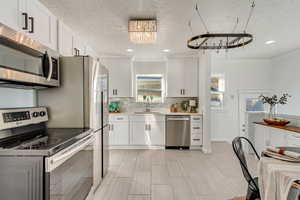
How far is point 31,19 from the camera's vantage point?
1.92 meters

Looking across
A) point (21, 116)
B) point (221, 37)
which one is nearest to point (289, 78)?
point (221, 37)

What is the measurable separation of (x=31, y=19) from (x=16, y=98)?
0.88 meters

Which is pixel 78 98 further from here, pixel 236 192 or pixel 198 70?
pixel 198 70

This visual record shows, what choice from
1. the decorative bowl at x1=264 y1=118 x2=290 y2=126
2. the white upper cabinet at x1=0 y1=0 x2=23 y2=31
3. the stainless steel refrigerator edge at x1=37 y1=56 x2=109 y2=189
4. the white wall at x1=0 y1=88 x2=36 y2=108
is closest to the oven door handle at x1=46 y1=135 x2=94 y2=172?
the stainless steel refrigerator edge at x1=37 y1=56 x2=109 y2=189

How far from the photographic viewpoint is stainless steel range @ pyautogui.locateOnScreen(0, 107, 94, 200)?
126 cm

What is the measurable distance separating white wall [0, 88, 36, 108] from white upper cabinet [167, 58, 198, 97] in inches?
135

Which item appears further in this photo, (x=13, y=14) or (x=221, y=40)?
(x=221, y=40)

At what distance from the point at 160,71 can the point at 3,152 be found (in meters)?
4.23

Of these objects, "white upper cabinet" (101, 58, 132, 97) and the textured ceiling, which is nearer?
the textured ceiling

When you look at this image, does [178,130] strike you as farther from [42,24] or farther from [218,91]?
[42,24]

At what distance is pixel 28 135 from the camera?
1817mm

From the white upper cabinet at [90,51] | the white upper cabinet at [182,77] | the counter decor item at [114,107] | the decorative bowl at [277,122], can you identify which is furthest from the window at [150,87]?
the decorative bowl at [277,122]

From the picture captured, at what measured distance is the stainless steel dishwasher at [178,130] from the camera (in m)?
4.60

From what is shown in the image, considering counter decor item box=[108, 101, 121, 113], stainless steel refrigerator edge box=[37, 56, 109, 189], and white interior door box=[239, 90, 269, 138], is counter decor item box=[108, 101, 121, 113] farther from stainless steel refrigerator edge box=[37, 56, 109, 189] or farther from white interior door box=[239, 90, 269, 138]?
white interior door box=[239, 90, 269, 138]
